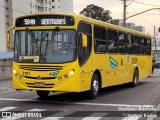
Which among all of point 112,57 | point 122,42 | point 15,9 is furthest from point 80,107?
point 15,9

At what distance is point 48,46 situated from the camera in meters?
13.5

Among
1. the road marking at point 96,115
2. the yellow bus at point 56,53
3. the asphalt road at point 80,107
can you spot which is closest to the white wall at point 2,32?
the asphalt road at point 80,107

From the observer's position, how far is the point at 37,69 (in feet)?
44.2

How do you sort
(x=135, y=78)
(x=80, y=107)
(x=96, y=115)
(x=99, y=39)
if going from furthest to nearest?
(x=135, y=78), (x=99, y=39), (x=80, y=107), (x=96, y=115)

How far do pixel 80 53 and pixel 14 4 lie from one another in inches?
3464

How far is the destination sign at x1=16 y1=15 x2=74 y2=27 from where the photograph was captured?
44.5 ft

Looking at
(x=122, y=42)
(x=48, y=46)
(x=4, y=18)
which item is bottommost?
(x=48, y=46)

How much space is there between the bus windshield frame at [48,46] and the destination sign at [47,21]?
213 millimetres

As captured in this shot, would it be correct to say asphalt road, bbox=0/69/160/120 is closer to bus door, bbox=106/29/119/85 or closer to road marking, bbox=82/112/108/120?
road marking, bbox=82/112/108/120

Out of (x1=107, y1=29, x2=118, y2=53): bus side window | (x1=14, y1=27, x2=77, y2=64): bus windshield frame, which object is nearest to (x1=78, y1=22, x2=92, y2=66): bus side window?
(x1=14, y1=27, x2=77, y2=64): bus windshield frame

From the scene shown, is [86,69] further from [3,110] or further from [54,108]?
[3,110]

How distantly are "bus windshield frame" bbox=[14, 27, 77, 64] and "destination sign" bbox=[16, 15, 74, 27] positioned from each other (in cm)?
21

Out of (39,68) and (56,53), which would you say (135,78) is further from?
(39,68)

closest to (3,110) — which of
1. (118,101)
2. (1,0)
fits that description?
(118,101)
